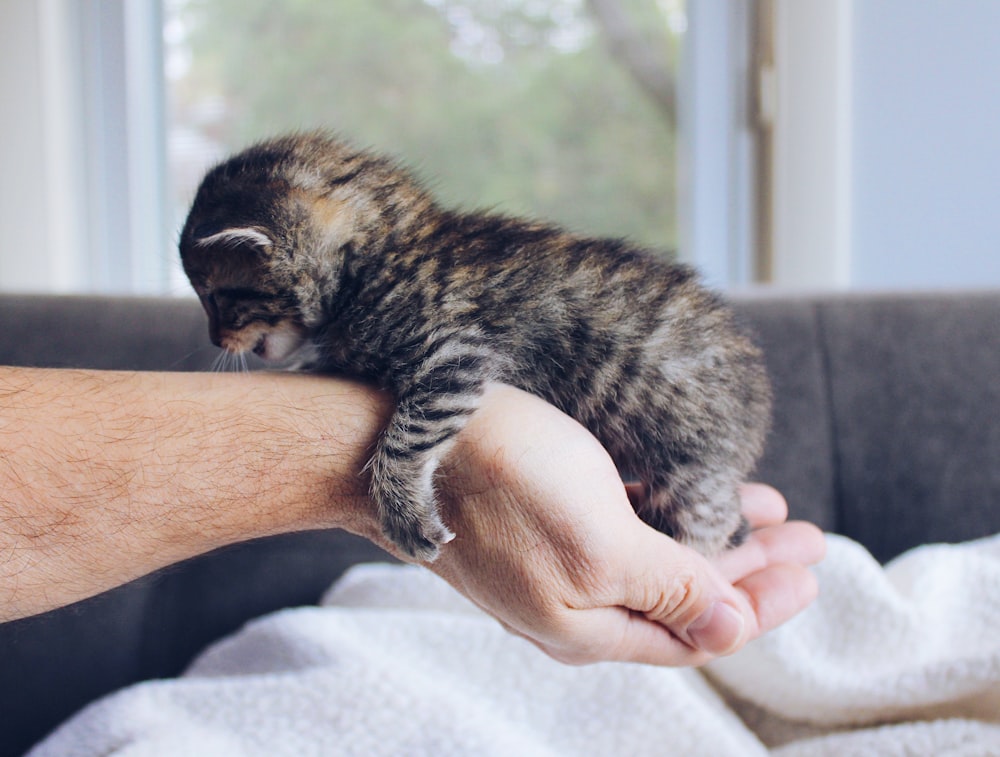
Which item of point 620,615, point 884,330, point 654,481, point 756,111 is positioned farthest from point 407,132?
point 620,615

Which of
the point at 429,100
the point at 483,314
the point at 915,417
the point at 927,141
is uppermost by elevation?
the point at 429,100

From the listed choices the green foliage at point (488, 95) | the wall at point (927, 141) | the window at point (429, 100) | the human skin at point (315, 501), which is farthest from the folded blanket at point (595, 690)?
the green foliage at point (488, 95)

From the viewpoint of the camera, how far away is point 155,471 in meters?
1.02

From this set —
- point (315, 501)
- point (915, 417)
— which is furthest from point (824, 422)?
point (315, 501)

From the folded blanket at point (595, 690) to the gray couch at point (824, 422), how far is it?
20cm

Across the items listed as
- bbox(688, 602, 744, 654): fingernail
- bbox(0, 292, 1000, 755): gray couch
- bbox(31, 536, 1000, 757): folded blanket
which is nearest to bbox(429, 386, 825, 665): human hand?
bbox(688, 602, 744, 654): fingernail

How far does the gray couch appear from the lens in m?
1.74

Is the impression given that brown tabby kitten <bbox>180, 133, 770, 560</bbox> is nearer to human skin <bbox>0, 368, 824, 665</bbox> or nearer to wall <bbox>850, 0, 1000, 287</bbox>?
human skin <bbox>0, 368, 824, 665</bbox>

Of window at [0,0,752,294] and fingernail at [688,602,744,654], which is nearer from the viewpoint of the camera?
fingernail at [688,602,744,654]

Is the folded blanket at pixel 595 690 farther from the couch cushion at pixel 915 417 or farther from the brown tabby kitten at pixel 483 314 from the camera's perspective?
the brown tabby kitten at pixel 483 314

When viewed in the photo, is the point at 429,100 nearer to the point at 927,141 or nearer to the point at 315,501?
the point at 927,141

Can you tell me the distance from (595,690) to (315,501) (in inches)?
24.2

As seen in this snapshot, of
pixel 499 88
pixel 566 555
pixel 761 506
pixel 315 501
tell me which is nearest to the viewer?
pixel 566 555

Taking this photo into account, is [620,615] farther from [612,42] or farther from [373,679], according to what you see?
[612,42]
